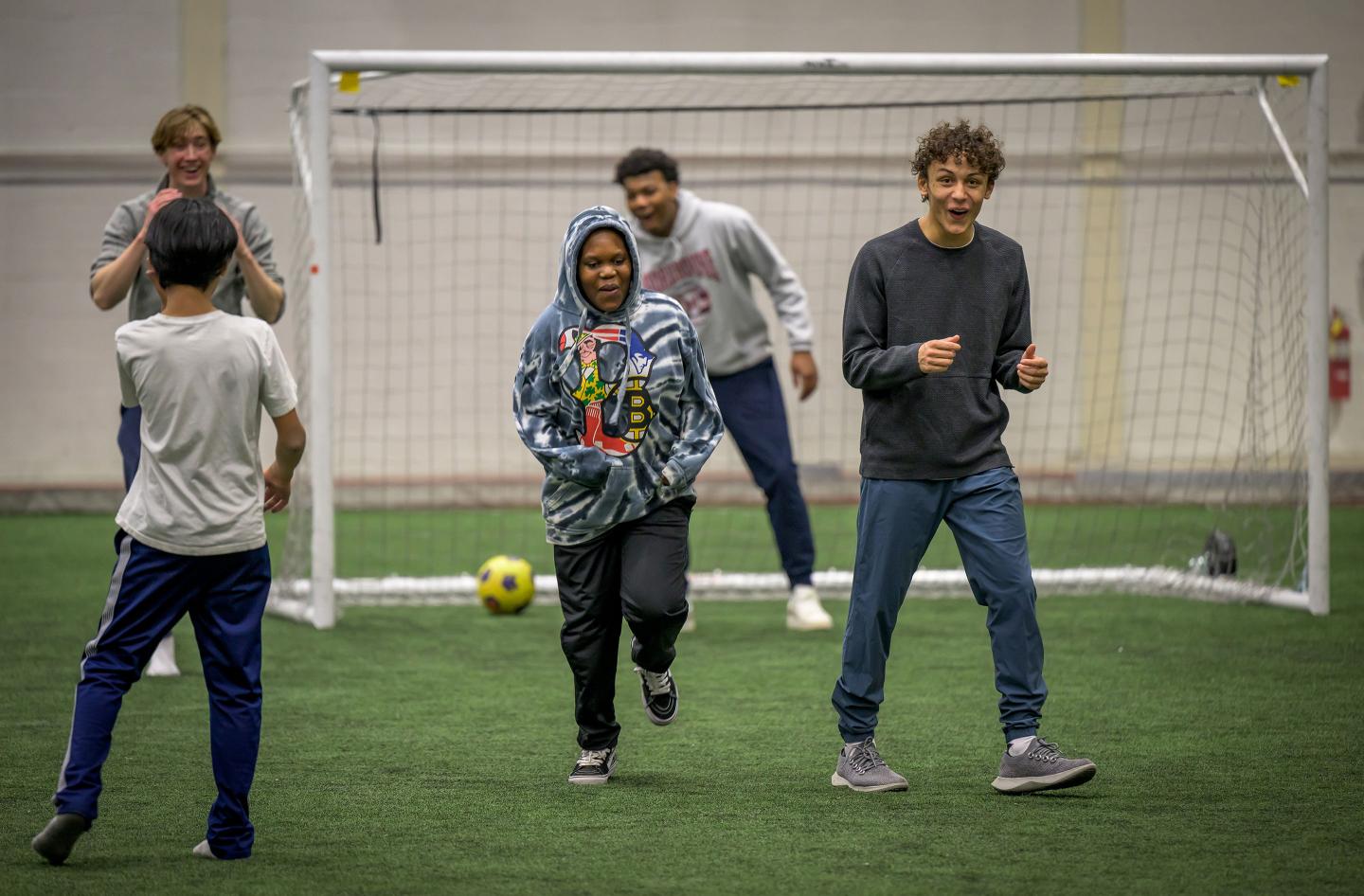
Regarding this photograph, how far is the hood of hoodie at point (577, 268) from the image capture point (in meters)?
4.31

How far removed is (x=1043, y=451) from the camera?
491 inches

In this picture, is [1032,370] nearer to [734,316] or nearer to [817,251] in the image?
[734,316]

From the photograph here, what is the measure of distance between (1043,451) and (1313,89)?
538 cm

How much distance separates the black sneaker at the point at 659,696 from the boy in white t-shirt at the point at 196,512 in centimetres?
124

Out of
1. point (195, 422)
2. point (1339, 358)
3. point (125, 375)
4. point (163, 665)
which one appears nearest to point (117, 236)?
point (163, 665)

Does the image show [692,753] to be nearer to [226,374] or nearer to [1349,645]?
[226,374]

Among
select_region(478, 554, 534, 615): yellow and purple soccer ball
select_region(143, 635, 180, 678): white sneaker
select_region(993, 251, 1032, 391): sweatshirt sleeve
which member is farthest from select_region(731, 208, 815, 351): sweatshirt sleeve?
select_region(143, 635, 180, 678): white sneaker

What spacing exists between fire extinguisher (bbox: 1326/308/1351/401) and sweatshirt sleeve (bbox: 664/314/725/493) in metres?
10.3

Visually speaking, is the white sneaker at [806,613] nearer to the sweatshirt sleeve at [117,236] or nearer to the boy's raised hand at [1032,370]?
the sweatshirt sleeve at [117,236]

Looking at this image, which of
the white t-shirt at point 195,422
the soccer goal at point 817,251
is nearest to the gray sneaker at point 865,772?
the white t-shirt at point 195,422

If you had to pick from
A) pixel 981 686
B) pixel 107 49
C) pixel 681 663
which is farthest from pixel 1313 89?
pixel 107 49

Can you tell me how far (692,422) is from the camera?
436 cm

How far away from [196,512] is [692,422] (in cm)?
136

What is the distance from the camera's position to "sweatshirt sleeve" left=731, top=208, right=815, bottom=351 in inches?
278
